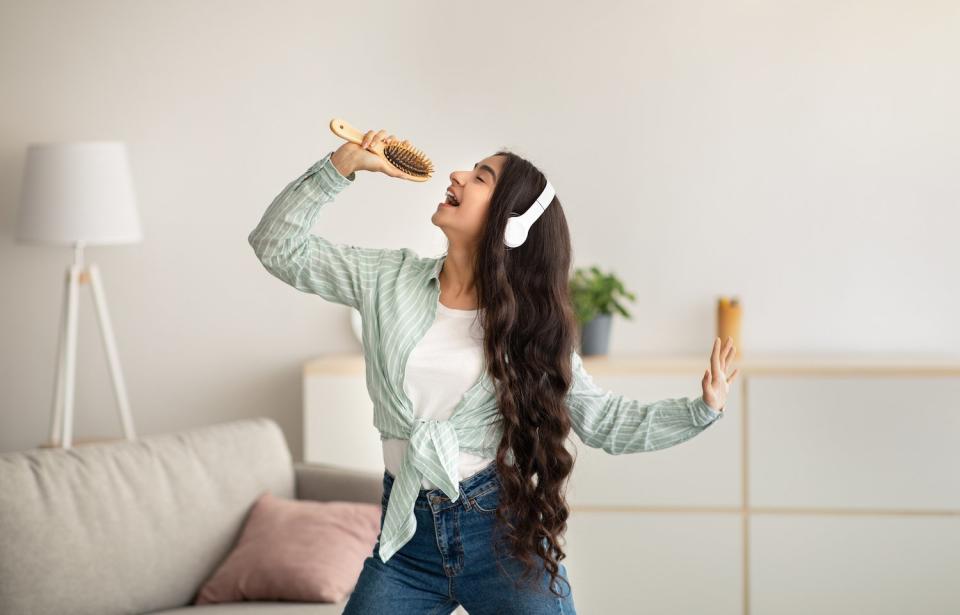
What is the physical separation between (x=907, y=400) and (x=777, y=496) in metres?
0.57

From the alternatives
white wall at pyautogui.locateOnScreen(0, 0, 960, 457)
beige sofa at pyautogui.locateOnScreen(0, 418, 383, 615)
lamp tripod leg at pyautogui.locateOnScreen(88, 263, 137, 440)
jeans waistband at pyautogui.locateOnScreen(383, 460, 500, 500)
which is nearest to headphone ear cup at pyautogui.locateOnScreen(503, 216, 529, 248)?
jeans waistband at pyautogui.locateOnScreen(383, 460, 500, 500)

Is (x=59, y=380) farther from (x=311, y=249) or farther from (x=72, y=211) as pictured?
(x=311, y=249)

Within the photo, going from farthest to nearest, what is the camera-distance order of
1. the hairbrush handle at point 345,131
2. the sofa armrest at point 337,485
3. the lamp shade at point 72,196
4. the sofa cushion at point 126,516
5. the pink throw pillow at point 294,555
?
the lamp shade at point 72,196 < the sofa armrest at point 337,485 < the pink throw pillow at point 294,555 < the sofa cushion at point 126,516 < the hairbrush handle at point 345,131

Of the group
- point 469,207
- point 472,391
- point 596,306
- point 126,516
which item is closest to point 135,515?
point 126,516

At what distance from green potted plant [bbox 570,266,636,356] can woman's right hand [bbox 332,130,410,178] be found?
6.88 ft

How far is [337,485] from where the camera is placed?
3.46 m

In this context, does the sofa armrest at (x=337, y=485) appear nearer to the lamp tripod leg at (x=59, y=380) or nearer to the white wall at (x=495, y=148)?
the white wall at (x=495, y=148)

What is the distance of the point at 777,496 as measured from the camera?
13.0ft

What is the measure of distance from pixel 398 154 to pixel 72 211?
2431 millimetres

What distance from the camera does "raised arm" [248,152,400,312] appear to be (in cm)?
212

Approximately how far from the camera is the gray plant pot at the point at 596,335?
421 centimetres

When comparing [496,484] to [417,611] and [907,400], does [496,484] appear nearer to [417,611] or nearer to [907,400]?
[417,611]

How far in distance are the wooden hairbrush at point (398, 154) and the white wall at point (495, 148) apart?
220 cm

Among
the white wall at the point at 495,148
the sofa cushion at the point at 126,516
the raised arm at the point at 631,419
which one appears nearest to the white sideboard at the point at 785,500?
the white wall at the point at 495,148
